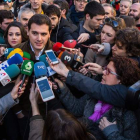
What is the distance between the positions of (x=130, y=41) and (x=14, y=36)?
1.45m

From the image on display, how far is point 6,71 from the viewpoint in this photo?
65.3 inches

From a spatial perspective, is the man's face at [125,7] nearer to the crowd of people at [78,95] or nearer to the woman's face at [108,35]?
the crowd of people at [78,95]

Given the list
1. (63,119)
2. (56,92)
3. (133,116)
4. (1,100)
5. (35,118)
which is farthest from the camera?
(56,92)

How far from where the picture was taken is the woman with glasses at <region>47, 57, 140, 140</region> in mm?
1425

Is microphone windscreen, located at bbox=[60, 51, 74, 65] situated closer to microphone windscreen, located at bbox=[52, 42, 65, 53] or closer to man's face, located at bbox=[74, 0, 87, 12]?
microphone windscreen, located at bbox=[52, 42, 65, 53]

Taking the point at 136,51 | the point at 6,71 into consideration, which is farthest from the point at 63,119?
the point at 136,51

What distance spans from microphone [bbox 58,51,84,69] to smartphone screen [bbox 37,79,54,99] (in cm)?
30

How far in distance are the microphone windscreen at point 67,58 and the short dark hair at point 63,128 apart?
657mm

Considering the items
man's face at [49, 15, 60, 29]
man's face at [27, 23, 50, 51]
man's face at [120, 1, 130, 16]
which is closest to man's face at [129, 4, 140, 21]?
man's face at [120, 1, 130, 16]

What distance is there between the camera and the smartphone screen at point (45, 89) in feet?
5.02

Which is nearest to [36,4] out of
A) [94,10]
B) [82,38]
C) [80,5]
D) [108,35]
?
[80,5]

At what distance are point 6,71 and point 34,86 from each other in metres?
0.26

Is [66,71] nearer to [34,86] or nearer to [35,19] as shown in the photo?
[34,86]

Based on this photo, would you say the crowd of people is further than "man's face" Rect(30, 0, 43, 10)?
No
